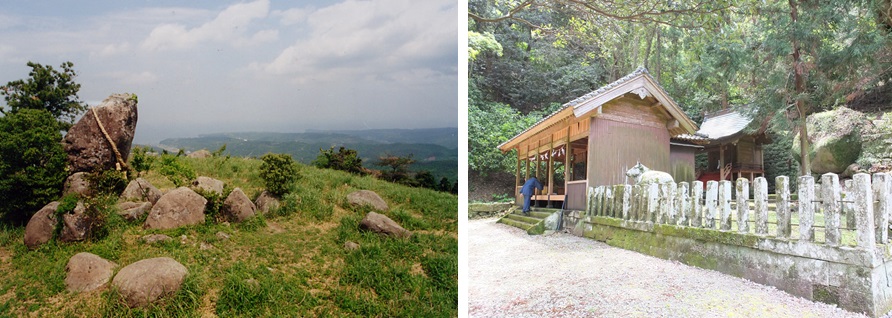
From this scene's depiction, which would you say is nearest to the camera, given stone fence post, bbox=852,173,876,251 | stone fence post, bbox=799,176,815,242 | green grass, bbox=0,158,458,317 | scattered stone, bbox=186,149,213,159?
stone fence post, bbox=852,173,876,251

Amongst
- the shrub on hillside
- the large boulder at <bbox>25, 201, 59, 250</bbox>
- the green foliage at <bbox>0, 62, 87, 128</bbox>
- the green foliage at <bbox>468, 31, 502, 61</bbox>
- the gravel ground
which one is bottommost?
the gravel ground

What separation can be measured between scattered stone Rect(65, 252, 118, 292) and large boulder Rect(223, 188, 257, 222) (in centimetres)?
53

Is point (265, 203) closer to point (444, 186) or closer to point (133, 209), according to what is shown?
point (133, 209)

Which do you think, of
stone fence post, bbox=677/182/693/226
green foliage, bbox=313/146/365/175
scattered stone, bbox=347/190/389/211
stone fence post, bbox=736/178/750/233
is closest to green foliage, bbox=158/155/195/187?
green foliage, bbox=313/146/365/175

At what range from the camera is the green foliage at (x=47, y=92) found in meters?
2.30

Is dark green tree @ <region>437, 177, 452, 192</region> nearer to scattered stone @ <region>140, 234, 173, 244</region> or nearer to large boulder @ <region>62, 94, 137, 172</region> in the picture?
scattered stone @ <region>140, 234, 173, 244</region>

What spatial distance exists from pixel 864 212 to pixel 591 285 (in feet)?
3.53

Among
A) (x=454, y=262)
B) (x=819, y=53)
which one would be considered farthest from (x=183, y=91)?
(x=819, y=53)

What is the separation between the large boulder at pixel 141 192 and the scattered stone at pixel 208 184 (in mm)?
169

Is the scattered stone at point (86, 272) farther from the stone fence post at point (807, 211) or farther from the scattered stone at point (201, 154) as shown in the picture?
the stone fence post at point (807, 211)

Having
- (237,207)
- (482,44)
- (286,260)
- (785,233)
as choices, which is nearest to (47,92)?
(237,207)

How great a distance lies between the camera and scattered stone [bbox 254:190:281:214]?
2658 millimetres

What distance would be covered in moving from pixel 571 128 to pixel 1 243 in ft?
8.94

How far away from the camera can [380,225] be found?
277cm
